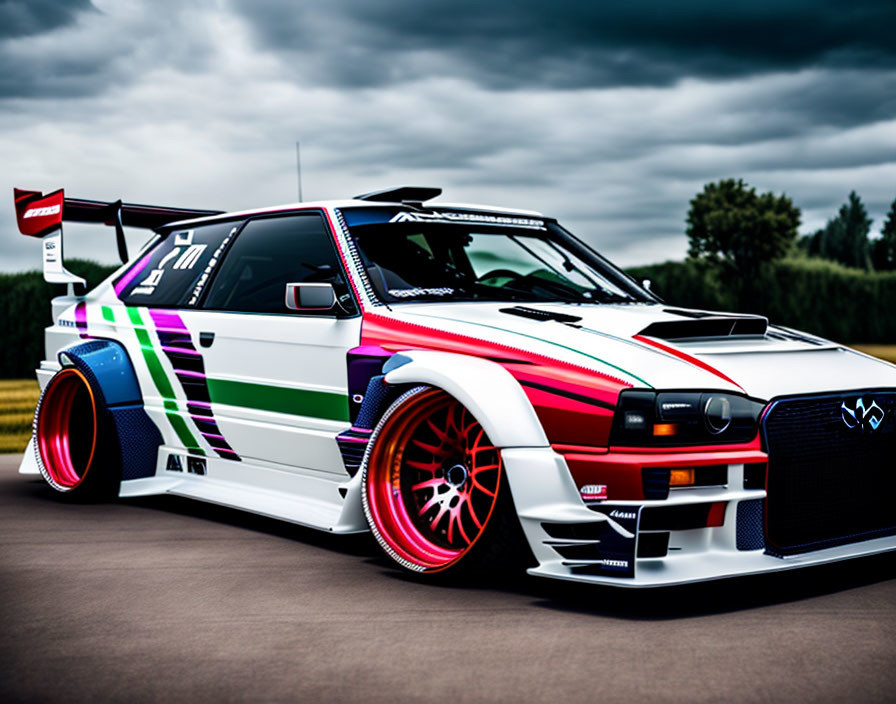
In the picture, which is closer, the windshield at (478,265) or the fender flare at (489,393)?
the fender flare at (489,393)

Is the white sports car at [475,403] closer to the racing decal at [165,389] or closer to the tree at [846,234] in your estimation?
the racing decal at [165,389]

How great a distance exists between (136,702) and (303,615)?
3.22 ft

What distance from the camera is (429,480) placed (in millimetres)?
4500

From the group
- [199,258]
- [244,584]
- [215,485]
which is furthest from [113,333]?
[244,584]

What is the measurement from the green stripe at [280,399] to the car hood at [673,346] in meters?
0.51

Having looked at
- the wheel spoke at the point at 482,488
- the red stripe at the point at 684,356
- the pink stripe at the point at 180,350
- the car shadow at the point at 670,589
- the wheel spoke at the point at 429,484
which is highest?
the red stripe at the point at 684,356

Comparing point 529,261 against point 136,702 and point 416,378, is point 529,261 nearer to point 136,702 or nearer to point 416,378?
point 416,378

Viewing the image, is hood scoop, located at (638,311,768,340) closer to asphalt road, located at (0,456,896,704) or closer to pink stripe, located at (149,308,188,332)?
asphalt road, located at (0,456,896,704)

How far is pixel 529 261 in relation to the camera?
5516 millimetres

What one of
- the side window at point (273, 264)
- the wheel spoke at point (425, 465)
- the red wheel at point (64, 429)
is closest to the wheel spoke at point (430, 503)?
the wheel spoke at point (425, 465)

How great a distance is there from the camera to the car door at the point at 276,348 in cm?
492

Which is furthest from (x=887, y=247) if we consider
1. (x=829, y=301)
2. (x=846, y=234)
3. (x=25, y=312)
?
(x=25, y=312)

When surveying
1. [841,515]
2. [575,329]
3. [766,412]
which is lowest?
[841,515]

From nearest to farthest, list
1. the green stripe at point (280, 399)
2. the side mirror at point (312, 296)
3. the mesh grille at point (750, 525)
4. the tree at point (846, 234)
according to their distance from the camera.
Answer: the mesh grille at point (750, 525)
the side mirror at point (312, 296)
the green stripe at point (280, 399)
the tree at point (846, 234)
